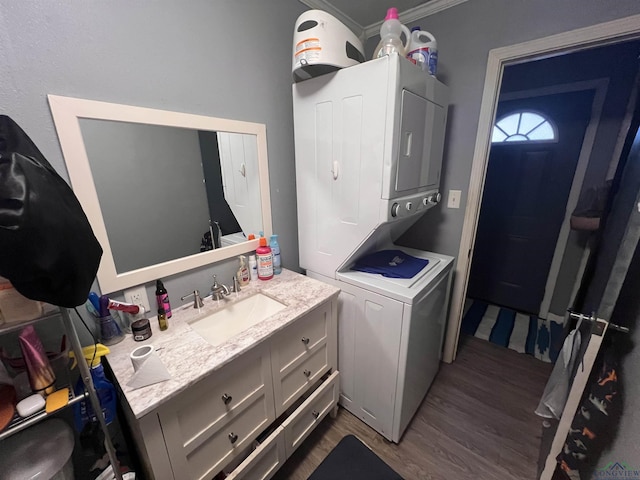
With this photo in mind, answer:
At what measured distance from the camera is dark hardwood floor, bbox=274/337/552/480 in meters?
1.44

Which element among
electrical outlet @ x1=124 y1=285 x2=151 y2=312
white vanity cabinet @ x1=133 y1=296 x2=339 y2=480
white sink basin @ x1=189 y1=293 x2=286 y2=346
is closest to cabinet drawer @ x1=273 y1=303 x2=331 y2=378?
white vanity cabinet @ x1=133 y1=296 x2=339 y2=480

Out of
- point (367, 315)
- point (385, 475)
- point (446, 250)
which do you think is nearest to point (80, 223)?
point (367, 315)

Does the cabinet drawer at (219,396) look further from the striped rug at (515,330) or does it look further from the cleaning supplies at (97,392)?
the striped rug at (515,330)

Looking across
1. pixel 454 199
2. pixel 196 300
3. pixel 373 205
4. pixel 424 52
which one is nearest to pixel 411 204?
pixel 373 205

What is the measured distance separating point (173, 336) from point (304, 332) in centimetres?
61

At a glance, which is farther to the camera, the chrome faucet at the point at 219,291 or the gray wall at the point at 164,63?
the chrome faucet at the point at 219,291

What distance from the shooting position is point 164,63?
1109 mm

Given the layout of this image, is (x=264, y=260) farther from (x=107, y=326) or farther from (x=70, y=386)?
(x=70, y=386)

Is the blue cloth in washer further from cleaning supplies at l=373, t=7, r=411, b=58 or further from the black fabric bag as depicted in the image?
the black fabric bag

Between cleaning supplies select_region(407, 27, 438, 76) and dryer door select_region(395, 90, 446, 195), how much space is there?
20cm

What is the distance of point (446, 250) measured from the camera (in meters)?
2.01

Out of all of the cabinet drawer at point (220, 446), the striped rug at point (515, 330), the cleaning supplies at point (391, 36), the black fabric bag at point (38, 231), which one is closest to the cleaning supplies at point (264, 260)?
the cabinet drawer at point (220, 446)

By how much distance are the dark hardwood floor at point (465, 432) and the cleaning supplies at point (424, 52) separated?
2.20 metres

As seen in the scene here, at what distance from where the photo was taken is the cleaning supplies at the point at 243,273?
4.96 feet
